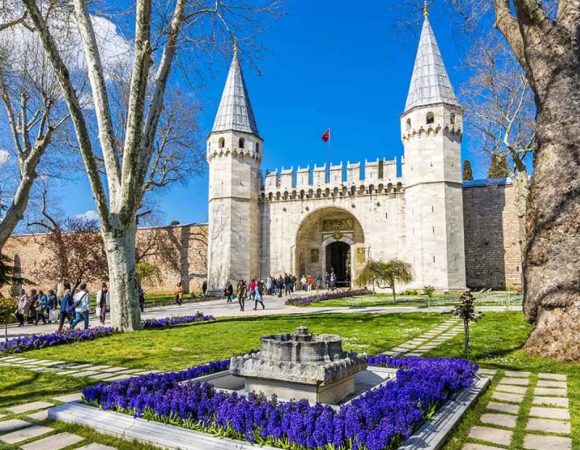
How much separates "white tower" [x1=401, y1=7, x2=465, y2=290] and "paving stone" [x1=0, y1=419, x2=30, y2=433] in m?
21.8

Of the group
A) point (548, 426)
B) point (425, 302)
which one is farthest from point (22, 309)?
point (548, 426)

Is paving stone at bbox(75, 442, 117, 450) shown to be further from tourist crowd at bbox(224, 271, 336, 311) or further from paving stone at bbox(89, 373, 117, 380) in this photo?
tourist crowd at bbox(224, 271, 336, 311)

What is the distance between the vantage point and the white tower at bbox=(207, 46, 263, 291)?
2712 cm

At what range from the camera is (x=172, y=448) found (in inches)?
122

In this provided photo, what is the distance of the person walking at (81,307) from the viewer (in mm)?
11438

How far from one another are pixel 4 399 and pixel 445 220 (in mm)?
22335

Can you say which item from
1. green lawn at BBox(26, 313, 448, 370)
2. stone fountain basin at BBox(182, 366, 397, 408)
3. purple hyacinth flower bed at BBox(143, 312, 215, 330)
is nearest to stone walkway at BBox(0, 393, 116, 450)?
stone fountain basin at BBox(182, 366, 397, 408)

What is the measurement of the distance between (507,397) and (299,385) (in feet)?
7.34

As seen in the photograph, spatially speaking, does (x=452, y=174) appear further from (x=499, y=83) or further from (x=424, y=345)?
(x=424, y=345)

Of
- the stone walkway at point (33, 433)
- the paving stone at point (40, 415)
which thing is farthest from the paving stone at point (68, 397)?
the paving stone at point (40, 415)

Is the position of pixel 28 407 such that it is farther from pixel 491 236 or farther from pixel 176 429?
pixel 491 236

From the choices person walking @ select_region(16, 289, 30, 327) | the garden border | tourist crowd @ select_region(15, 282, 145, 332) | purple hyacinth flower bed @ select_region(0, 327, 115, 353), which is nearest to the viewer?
the garden border

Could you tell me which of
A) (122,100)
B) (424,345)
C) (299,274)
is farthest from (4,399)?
(299,274)

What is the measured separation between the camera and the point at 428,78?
25.1m
